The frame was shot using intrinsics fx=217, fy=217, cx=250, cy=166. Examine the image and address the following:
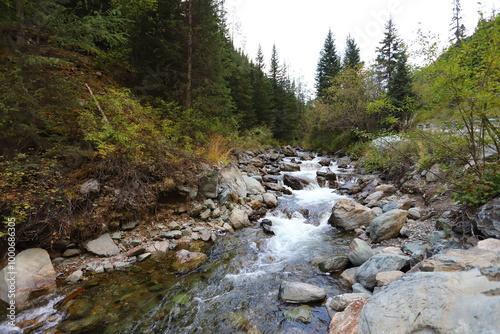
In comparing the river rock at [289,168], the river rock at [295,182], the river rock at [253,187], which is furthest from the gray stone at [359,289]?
the river rock at [289,168]

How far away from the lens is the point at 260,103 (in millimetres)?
23266

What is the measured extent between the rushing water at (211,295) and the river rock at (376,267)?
1.46 feet

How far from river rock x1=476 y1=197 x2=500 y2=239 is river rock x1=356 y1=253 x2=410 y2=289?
1.16 meters

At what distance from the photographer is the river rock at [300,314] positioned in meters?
3.15

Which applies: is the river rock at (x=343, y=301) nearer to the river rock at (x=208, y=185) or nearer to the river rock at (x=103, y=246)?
the river rock at (x=103, y=246)

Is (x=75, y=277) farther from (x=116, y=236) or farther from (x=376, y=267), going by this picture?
(x=376, y=267)

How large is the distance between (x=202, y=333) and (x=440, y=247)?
389cm

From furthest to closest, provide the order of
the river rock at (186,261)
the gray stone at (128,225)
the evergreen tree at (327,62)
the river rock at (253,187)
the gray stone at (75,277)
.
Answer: the evergreen tree at (327,62)
the river rock at (253,187)
the gray stone at (128,225)
the river rock at (186,261)
the gray stone at (75,277)

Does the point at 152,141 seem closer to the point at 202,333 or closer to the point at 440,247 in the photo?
the point at 202,333

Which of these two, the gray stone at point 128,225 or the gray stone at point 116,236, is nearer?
the gray stone at point 116,236

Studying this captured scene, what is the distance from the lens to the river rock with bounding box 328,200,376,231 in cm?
641

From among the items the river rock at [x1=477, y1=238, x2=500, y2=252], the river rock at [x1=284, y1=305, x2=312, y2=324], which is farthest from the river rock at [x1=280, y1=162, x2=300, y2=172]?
the river rock at [x1=477, y1=238, x2=500, y2=252]

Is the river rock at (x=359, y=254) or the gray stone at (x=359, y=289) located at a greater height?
the river rock at (x=359, y=254)

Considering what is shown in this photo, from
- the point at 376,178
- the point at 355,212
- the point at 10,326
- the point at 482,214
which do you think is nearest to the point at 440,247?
the point at 482,214
